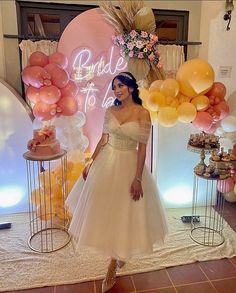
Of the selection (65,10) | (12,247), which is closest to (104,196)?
(12,247)

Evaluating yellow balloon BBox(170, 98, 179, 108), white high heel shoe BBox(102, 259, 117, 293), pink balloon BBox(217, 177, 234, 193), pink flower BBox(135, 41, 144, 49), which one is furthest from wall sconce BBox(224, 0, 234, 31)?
white high heel shoe BBox(102, 259, 117, 293)

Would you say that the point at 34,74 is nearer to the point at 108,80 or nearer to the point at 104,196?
the point at 108,80

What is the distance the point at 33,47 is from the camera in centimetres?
323

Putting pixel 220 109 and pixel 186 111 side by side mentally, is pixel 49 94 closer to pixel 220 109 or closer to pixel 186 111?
pixel 186 111

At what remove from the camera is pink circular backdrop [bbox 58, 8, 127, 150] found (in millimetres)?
3135

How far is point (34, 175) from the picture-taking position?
331 centimetres

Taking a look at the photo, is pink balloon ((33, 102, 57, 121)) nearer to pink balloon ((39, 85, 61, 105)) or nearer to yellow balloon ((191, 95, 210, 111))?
pink balloon ((39, 85, 61, 105))

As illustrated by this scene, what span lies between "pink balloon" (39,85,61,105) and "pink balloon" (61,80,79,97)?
11 centimetres

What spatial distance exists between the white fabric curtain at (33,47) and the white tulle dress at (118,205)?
4.98 ft

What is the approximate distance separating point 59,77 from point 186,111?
1219 mm

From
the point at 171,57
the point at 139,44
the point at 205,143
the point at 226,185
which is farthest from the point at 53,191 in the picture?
the point at 171,57

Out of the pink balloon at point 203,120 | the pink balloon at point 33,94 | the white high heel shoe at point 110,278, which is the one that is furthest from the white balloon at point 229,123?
the pink balloon at point 33,94

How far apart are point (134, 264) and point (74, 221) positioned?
66 centimetres

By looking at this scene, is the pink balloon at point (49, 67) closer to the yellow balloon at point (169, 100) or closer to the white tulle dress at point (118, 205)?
the white tulle dress at point (118, 205)
